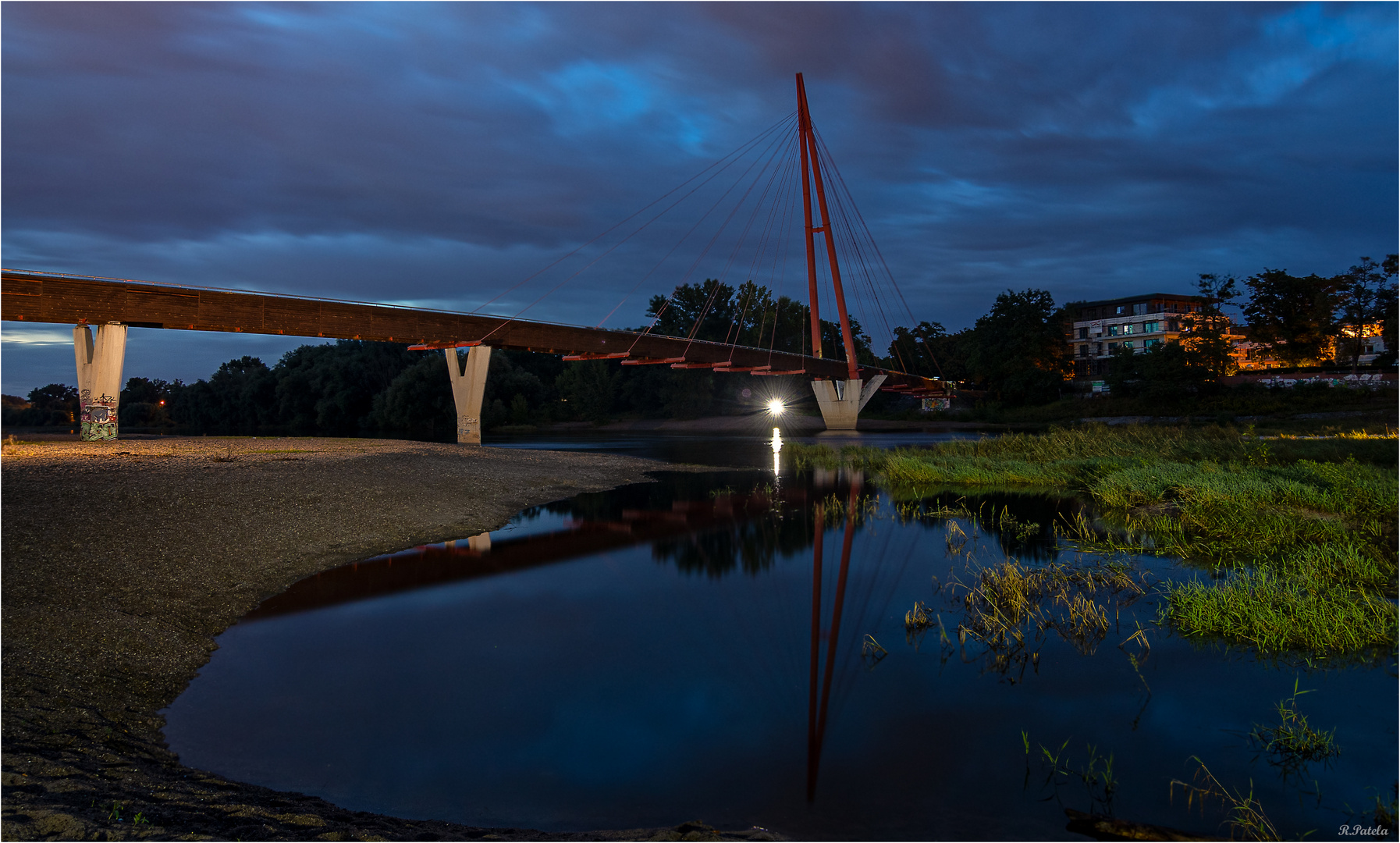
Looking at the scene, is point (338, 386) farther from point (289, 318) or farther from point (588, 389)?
point (289, 318)

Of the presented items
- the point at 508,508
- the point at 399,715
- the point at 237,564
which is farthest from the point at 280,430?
the point at 399,715

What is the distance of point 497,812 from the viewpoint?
618 cm

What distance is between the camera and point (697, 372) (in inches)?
4205

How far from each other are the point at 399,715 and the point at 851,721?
4.97 meters

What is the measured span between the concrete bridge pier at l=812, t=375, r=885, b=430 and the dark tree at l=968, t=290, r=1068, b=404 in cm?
2287

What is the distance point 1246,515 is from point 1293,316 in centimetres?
9374

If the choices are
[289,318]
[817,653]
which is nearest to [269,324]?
[289,318]

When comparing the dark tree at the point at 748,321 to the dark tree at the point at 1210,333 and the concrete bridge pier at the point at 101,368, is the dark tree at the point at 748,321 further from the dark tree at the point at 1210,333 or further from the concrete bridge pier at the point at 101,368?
the concrete bridge pier at the point at 101,368

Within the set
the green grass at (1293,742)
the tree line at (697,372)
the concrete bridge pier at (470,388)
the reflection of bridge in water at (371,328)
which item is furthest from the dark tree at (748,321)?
the green grass at (1293,742)

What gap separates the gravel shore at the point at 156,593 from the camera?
5.30 m

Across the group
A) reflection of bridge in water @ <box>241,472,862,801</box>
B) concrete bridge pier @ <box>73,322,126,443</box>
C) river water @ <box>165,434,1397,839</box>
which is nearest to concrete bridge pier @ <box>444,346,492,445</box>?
concrete bridge pier @ <box>73,322,126,443</box>

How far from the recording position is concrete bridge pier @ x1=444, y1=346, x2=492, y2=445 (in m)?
56.2

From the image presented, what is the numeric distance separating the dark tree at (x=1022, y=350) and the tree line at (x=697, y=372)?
187mm

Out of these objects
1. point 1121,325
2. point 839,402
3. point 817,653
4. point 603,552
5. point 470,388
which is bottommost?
point 817,653
